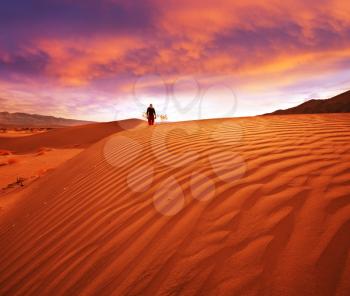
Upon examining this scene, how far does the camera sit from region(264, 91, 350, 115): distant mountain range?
24.7 meters

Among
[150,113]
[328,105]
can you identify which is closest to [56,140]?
[150,113]

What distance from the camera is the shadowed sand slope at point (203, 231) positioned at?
1672 millimetres

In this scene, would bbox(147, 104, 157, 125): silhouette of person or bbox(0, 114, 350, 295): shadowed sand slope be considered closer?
bbox(0, 114, 350, 295): shadowed sand slope

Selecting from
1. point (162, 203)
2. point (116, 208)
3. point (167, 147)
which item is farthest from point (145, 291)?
point (167, 147)

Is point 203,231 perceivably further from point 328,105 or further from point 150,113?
point 328,105

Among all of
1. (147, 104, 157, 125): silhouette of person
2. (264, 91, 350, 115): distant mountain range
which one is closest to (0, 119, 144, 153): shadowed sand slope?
(147, 104, 157, 125): silhouette of person

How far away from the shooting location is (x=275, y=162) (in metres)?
3.29

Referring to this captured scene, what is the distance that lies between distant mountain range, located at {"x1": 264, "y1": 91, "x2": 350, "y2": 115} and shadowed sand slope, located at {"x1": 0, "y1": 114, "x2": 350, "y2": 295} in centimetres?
Result: 2443

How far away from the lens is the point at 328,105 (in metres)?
26.9

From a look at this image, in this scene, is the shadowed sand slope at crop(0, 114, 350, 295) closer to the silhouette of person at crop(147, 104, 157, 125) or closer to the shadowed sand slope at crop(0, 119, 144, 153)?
the silhouette of person at crop(147, 104, 157, 125)

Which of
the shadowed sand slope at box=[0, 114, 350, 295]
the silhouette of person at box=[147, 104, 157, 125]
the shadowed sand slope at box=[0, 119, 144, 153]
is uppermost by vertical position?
the silhouette of person at box=[147, 104, 157, 125]

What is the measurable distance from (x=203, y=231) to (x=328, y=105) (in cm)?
2937

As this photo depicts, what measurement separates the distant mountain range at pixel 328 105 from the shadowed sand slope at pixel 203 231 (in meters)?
24.4

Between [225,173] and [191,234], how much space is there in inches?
46.8
